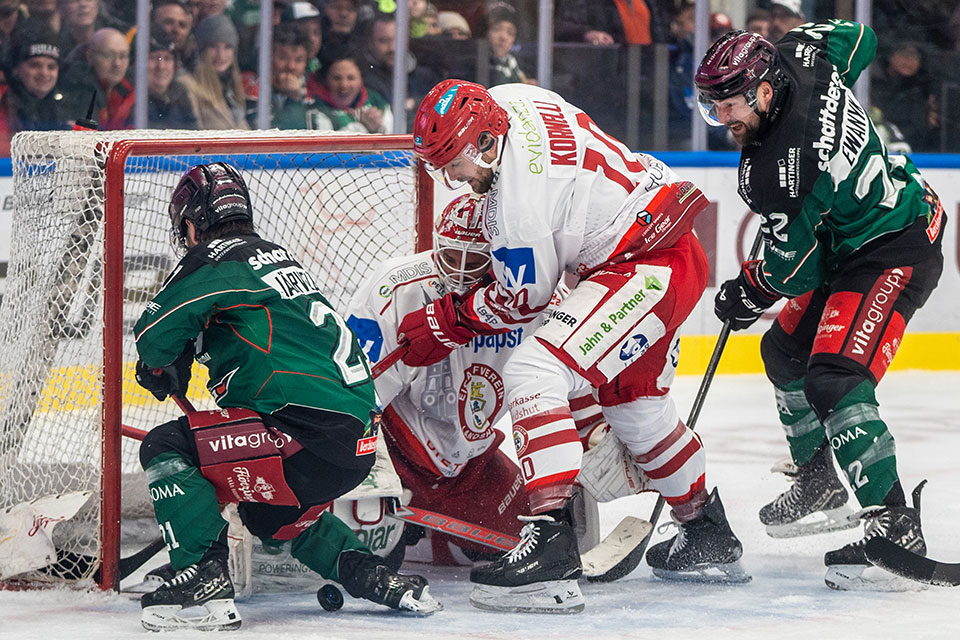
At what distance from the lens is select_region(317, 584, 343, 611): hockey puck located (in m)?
2.97

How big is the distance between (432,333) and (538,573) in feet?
1.86

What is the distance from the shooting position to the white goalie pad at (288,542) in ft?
10.1

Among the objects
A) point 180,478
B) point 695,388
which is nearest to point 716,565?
point 180,478

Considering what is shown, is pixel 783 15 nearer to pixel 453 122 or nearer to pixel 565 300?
pixel 565 300

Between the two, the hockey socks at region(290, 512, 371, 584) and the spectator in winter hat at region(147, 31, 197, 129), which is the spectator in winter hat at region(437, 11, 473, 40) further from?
the hockey socks at region(290, 512, 371, 584)

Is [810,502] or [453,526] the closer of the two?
[453,526]

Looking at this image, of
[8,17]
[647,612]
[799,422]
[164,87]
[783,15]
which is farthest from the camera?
[783,15]

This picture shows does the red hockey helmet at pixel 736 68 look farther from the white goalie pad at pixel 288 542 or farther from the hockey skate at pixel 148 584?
the hockey skate at pixel 148 584

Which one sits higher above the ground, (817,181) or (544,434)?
(817,181)

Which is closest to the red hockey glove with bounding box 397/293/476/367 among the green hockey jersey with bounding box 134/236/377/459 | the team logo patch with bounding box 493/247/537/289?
the team logo patch with bounding box 493/247/537/289

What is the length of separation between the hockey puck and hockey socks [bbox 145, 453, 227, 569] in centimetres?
28

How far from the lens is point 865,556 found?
317 cm

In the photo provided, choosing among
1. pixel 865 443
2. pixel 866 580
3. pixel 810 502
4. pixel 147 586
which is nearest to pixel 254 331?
pixel 147 586

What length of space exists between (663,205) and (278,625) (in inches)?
43.7
